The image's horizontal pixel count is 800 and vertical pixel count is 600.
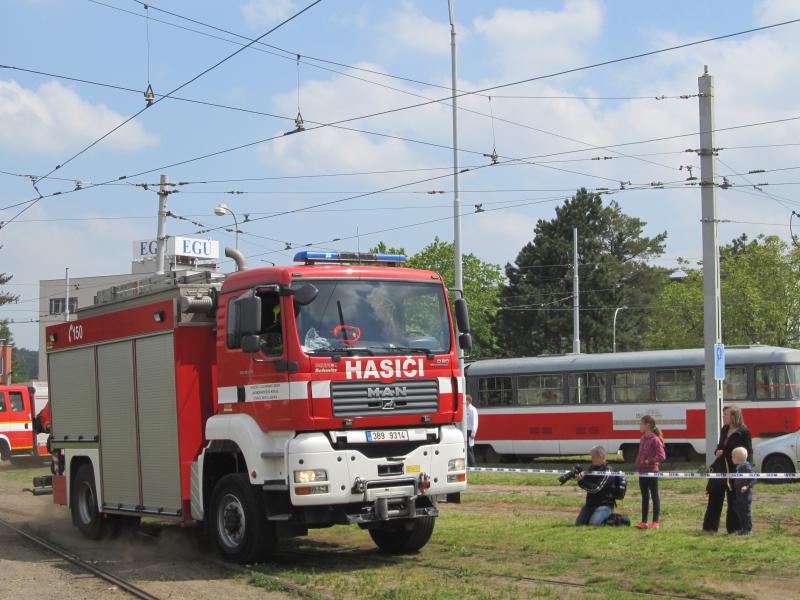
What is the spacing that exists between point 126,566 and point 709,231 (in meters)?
13.7

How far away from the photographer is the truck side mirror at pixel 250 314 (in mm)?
10875

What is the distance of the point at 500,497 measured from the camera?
1888 cm

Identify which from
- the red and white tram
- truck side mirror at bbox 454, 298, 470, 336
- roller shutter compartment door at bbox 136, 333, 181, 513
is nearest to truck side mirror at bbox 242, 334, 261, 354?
roller shutter compartment door at bbox 136, 333, 181, 513

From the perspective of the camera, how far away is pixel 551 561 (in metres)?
11.2

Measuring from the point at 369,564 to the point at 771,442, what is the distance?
12.9m

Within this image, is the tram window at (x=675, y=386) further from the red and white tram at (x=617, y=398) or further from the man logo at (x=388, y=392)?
the man logo at (x=388, y=392)

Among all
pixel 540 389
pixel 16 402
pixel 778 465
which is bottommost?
pixel 778 465

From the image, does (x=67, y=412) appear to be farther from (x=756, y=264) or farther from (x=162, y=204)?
(x=756, y=264)

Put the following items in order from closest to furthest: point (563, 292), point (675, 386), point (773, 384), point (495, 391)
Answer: point (773, 384) → point (675, 386) → point (495, 391) → point (563, 292)

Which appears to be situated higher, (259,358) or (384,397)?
(259,358)

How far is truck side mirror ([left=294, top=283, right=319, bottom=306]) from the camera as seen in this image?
10.9 meters

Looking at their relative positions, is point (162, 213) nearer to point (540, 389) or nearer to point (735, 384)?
point (540, 389)

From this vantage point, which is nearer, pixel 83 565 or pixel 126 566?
pixel 126 566

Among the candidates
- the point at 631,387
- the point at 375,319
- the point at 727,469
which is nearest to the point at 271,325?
the point at 375,319
